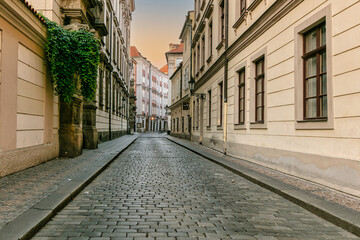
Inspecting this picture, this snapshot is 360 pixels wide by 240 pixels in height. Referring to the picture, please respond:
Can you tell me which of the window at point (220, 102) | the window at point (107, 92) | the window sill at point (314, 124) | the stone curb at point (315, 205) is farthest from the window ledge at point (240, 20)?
the window at point (107, 92)

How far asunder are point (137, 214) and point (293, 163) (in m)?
4.38

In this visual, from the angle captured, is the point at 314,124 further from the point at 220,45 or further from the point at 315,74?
the point at 220,45

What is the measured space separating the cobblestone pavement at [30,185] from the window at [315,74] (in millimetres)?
5530

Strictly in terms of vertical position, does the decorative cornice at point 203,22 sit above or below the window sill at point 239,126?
above

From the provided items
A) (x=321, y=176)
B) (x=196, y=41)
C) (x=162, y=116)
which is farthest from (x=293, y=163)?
(x=162, y=116)

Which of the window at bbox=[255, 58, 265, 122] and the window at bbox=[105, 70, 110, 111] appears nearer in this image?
the window at bbox=[255, 58, 265, 122]

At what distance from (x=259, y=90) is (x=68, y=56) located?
6.08 m

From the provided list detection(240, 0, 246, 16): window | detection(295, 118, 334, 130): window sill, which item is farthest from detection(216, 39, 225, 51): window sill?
detection(295, 118, 334, 130): window sill

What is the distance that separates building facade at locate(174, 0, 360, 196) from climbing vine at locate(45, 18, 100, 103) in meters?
5.39

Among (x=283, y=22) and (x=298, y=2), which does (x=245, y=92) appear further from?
(x=298, y=2)

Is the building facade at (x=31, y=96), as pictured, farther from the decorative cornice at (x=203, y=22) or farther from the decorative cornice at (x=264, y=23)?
the decorative cornice at (x=203, y=22)

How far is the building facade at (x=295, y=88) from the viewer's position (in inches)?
217

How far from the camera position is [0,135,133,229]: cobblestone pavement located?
4.20 m

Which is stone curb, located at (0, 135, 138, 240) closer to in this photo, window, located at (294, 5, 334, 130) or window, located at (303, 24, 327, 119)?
window, located at (294, 5, 334, 130)
